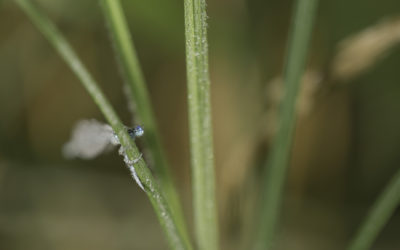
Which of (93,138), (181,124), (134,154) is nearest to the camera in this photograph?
(134,154)

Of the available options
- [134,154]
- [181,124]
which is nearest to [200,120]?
[134,154]

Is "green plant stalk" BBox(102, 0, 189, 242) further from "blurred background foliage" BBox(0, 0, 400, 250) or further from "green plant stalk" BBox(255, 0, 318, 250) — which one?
"blurred background foliage" BBox(0, 0, 400, 250)

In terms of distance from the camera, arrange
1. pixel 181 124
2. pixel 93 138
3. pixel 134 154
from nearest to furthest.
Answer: pixel 134 154 → pixel 93 138 → pixel 181 124

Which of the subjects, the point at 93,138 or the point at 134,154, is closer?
the point at 134,154

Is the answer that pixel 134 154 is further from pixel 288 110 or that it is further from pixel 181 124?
pixel 181 124

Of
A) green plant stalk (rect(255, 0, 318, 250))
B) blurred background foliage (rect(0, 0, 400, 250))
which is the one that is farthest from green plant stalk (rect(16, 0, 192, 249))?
blurred background foliage (rect(0, 0, 400, 250))

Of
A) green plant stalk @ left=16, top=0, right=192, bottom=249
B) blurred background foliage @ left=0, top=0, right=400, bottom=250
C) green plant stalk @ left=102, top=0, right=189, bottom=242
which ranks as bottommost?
green plant stalk @ left=16, top=0, right=192, bottom=249

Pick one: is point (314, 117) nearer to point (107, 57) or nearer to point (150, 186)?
point (107, 57)

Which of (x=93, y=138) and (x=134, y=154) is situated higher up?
(x=93, y=138)
